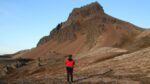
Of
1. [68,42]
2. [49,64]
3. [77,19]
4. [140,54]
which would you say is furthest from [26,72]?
[77,19]

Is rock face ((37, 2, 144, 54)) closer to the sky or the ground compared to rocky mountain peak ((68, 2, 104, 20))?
closer to the ground

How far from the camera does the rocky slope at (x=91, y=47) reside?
41875mm

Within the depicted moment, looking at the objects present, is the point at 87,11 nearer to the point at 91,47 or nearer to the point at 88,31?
the point at 88,31

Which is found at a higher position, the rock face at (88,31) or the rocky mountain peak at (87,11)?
the rocky mountain peak at (87,11)

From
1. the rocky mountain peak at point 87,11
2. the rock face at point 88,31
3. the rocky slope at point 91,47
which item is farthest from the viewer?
the rocky mountain peak at point 87,11

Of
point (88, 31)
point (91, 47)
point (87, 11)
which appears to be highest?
point (87, 11)

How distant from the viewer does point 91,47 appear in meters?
91.3

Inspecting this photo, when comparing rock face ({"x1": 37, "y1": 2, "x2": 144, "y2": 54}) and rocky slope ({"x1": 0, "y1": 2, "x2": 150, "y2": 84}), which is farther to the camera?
rock face ({"x1": 37, "y1": 2, "x2": 144, "y2": 54})

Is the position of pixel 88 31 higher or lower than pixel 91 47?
higher

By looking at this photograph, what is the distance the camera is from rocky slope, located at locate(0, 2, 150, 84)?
4188 centimetres

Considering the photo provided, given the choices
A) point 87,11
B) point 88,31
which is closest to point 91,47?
point 88,31

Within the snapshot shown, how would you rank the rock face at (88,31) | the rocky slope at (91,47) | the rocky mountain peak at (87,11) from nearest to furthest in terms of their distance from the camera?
the rocky slope at (91,47)
the rock face at (88,31)
the rocky mountain peak at (87,11)

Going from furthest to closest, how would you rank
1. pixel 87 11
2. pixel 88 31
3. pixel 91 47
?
pixel 87 11 → pixel 88 31 → pixel 91 47

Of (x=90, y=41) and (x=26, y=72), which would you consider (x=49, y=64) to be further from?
(x=90, y=41)
